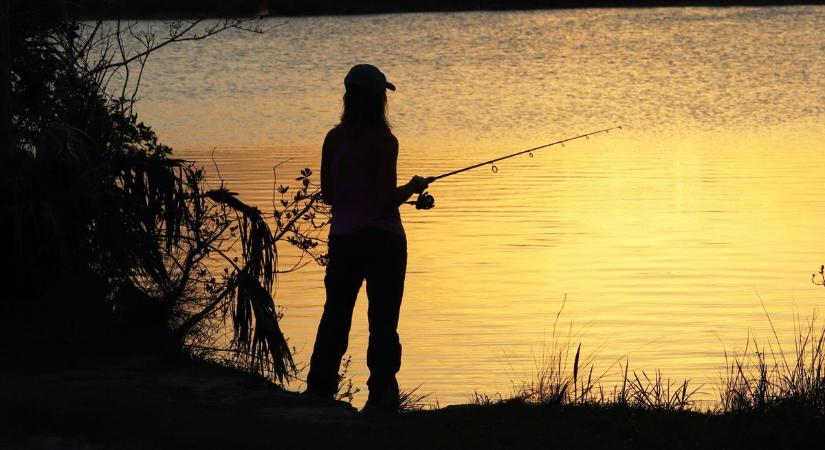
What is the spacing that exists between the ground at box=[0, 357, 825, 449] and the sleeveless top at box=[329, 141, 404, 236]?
2.73 ft

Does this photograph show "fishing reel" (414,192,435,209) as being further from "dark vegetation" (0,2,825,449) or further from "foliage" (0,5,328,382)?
"foliage" (0,5,328,382)

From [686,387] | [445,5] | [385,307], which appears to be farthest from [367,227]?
[445,5]

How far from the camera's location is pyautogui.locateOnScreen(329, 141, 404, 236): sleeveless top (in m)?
7.31

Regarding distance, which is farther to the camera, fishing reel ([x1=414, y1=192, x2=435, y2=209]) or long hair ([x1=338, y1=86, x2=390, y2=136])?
fishing reel ([x1=414, y1=192, x2=435, y2=209])

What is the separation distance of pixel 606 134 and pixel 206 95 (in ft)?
34.7

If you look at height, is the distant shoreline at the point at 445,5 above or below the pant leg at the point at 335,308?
above

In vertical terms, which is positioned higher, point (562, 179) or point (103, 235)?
point (562, 179)

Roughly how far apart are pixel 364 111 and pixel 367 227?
0.52 metres

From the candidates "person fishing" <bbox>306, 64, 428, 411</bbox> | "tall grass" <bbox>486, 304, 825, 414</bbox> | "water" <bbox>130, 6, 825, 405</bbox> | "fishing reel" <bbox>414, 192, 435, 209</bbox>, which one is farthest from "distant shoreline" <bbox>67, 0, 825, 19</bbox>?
"person fishing" <bbox>306, 64, 428, 411</bbox>

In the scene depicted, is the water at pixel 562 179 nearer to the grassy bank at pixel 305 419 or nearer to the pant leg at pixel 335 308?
the pant leg at pixel 335 308

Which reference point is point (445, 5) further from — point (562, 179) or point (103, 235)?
point (103, 235)

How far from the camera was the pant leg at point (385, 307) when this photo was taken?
291 inches

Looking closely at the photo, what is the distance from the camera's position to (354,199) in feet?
24.1

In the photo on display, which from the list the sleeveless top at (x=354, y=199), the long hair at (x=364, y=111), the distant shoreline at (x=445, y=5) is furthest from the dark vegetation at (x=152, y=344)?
the distant shoreline at (x=445, y=5)
